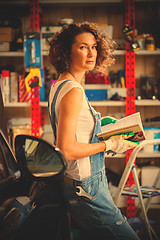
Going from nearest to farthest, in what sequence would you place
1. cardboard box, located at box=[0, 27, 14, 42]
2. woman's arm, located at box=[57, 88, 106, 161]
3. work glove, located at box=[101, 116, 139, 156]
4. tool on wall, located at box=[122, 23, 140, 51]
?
1. woman's arm, located at box=[57, 88, 106, 161]
2. work glove, located at box=[101, 116, 139, 156]
3. tool on wall, located at box=[122, 23, 140, 51]
4. cardboard box, located at box=[0, 27, 14, 42]

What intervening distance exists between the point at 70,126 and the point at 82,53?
1.33 feet

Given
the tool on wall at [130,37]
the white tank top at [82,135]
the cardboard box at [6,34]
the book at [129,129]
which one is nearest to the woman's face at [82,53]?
the white tank top at [82,135]

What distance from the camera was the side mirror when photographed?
0.81m

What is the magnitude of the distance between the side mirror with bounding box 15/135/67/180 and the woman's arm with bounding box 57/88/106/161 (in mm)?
152

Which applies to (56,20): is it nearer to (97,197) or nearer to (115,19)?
(115,19)

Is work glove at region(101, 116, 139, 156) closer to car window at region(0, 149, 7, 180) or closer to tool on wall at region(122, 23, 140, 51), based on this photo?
car window at region(0, 149, 7, 180)

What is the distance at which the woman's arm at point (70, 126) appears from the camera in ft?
3.30

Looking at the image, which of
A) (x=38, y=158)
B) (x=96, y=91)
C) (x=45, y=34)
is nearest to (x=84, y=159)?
(x=38, y=158)

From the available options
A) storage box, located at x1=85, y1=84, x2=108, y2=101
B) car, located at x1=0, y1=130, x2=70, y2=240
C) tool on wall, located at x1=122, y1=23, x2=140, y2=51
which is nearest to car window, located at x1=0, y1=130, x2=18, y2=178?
car, located at x1=0, y1=130, x2=70, y2=240

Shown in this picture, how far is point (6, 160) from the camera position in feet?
3.71

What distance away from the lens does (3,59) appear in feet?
10.7

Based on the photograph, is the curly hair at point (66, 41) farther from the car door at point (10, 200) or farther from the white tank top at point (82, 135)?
the car door at point (10, 200)

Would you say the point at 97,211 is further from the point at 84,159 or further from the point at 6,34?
the point at 6,34

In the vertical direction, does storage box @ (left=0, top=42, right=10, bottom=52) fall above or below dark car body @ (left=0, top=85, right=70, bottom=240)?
above
